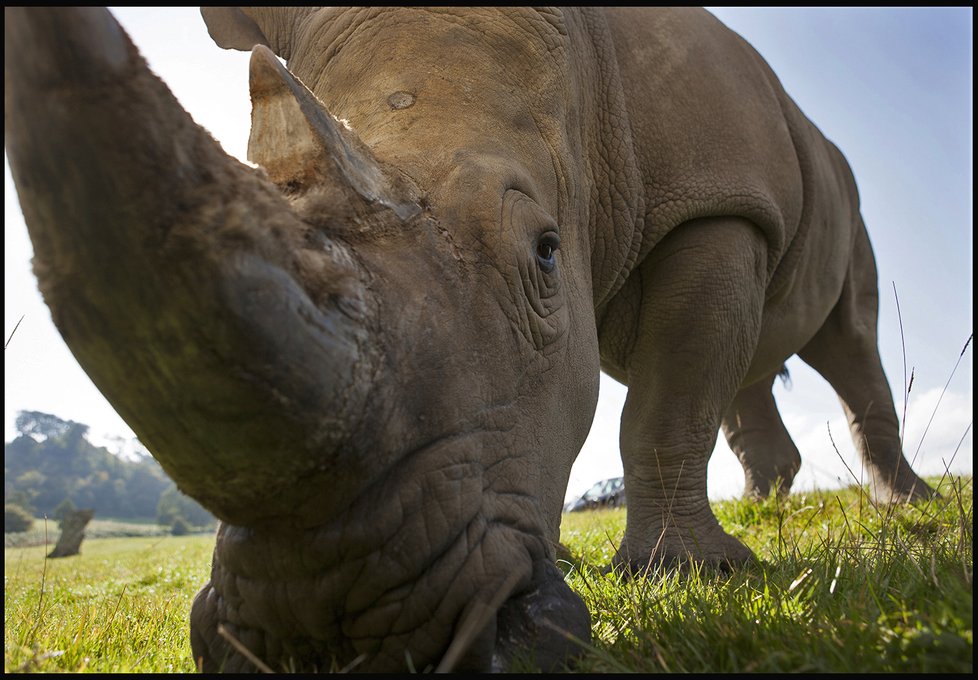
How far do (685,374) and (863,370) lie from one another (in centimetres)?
390

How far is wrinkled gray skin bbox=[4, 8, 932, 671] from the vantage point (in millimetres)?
1589

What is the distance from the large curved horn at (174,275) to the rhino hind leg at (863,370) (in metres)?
6.36

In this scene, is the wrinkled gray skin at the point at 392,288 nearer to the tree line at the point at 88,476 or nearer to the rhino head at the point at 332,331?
the rhino head at the point at 332,331

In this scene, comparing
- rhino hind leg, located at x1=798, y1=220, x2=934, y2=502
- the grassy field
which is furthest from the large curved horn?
rhino hind leg, located at x1=798, y1=220, x2=934, y2=502

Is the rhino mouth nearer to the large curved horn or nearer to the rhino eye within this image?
the large curved horn

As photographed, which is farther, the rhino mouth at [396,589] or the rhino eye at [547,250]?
the rhino eye at [547,250]

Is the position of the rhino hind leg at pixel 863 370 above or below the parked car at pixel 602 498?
above

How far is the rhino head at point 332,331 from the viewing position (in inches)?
61.4

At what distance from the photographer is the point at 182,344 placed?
5.38 ft

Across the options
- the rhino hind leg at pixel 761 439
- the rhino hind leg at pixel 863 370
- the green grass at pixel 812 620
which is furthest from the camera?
the rhino hind leg at pixel 761 439

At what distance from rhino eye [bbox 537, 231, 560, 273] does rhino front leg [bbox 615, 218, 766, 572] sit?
1.48 meters

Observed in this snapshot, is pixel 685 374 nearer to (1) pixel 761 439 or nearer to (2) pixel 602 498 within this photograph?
(1) pixel 761 439

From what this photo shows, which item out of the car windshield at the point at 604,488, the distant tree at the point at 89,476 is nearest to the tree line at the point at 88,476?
the distant tree at the point at 89,476

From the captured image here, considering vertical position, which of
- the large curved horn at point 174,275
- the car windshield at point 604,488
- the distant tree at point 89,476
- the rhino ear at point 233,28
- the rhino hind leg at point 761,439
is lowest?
the distant tree at point 89,476
